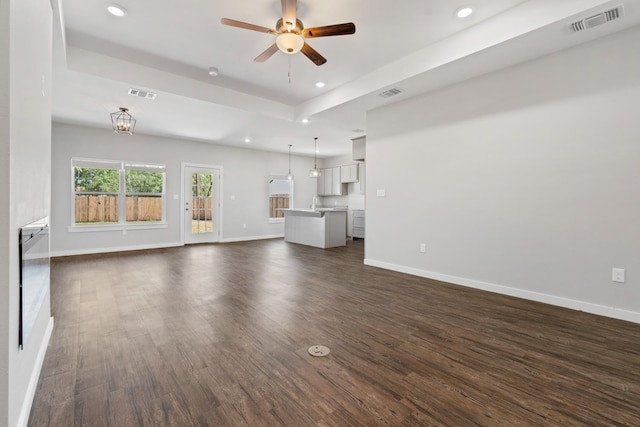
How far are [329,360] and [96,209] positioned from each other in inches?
263

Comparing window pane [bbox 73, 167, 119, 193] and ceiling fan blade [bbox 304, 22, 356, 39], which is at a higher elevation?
ceiling fan blade [bbox 304, 22, 356, 39]

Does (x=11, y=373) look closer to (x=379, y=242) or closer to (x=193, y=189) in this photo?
(x=379, y=242)

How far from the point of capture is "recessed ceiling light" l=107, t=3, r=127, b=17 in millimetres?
2773

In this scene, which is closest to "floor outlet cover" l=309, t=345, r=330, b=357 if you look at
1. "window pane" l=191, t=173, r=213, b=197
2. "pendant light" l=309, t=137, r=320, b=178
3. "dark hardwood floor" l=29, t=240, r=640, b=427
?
"dark hardwood floor" l=29, t=240, r=640, b=427

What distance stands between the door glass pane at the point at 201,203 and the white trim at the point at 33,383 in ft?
18.2

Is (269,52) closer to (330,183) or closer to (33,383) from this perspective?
(33,383)

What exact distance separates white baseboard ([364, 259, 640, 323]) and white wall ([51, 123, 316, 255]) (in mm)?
5239

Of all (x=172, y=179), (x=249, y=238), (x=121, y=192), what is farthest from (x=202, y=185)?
(x=249, y=238)

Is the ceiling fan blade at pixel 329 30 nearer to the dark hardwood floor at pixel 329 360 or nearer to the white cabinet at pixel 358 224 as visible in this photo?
the dark hardwood floor at pixel 329 360

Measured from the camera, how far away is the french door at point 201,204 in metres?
7.57

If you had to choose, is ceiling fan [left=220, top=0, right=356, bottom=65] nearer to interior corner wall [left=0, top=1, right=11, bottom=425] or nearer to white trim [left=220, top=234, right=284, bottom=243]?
interior corner wall [left=0, top=1, right=11, bottom=425]

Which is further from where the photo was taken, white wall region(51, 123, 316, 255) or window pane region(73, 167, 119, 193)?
window pane region(73, 167, 119, 193)

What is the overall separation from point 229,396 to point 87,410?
726 millimetres

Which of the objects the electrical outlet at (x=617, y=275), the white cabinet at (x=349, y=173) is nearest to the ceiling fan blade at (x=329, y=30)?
the electrical outlet at (x=617, y=275)
